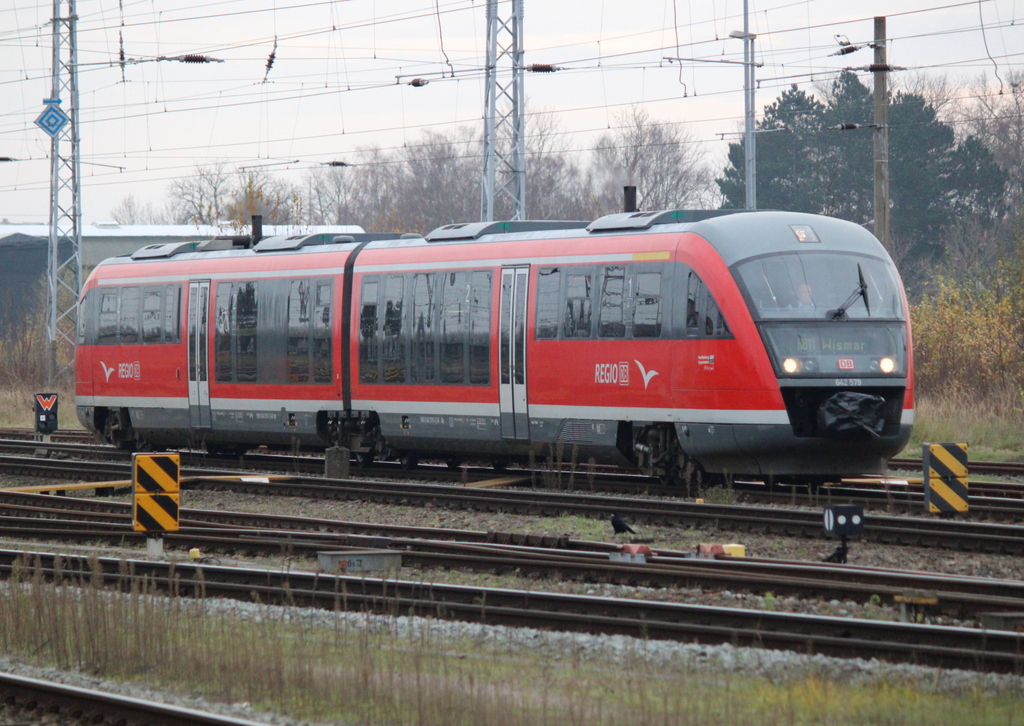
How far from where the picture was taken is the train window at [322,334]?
2052cm

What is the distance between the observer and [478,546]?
12.4m

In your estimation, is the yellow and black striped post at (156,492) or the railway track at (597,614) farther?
the yellow and black striped post at (156,492)

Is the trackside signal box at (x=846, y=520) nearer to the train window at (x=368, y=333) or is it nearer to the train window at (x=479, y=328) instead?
the train window at (x=479, y=328)

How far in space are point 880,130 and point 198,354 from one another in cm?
1205

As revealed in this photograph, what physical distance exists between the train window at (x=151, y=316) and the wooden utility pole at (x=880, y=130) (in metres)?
12.1

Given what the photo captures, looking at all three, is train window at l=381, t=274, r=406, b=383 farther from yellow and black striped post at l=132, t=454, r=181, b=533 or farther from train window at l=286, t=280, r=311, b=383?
yellow and black striped post at l=132, t=454, r=181, b=533

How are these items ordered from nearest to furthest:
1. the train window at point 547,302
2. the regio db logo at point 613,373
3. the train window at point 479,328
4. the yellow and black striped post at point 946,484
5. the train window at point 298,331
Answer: the yellow and black striped post at point 946,484 → the regio db logo at point 613,373 → the train window at point 547,302 → the train window at point 479,328 → the train window at point 298,331

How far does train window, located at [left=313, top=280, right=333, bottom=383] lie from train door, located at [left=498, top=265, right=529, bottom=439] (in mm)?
3434

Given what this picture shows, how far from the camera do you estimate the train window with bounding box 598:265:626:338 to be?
16828 mm

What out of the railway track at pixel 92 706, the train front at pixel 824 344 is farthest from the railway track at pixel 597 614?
the train front at pixel 824 344

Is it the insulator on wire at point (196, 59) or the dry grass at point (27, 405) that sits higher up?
the insulator on wire at point (196, 59)

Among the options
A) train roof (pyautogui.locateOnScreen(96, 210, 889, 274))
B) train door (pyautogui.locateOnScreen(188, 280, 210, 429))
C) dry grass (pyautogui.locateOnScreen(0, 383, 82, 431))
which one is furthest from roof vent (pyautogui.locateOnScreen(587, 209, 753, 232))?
dry grass (pyautogui.locateOnScreen(0, 383, 82, 431))

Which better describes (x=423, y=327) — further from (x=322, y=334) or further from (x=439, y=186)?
(x=439, y=186)

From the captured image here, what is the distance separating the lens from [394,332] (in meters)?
19.6
